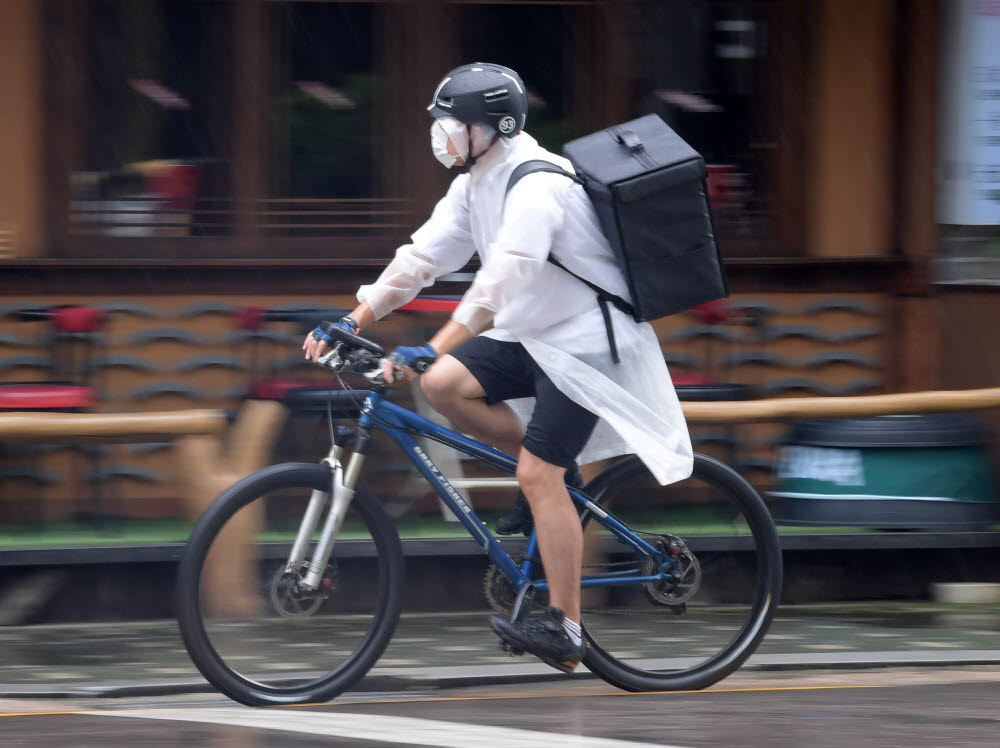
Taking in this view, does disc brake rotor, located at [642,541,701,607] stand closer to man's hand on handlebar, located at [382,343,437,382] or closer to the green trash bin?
man's hand on handlebar, located at [382,343,437,382]

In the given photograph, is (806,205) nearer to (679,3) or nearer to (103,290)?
(679,3)

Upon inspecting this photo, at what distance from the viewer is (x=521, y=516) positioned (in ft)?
16.8

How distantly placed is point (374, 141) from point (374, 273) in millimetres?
719

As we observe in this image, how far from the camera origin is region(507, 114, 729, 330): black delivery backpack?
15.7 ft

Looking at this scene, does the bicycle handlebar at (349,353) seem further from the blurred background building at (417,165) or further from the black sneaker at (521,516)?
the blurred background building at (417,165)

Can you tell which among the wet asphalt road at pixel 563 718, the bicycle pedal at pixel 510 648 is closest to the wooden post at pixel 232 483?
the wet asphalt road at pixel 563 718

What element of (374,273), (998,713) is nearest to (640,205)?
(998,713)

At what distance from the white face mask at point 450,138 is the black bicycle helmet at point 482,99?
2 cm

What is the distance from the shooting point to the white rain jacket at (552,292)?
4.71m

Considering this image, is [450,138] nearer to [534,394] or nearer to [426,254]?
[426,254]

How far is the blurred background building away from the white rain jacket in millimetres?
2809

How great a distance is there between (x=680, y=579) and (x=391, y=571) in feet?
3.15

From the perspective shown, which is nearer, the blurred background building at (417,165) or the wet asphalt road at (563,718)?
the wet asphalt road at (563,718)

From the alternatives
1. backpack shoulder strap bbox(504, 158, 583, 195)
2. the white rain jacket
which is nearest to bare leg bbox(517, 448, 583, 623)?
the white rain jacket
